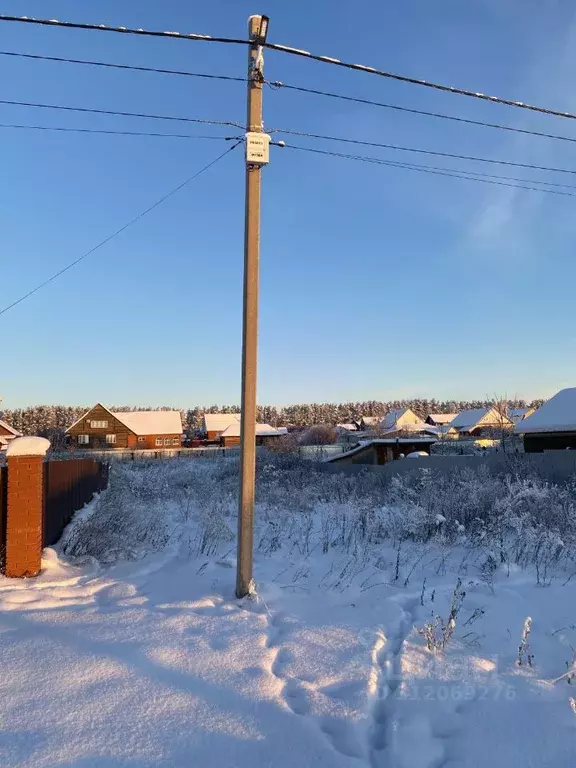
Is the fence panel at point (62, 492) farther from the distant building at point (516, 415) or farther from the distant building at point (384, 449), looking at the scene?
the distant building at point (516, 415)

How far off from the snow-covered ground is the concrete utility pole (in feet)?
3.33

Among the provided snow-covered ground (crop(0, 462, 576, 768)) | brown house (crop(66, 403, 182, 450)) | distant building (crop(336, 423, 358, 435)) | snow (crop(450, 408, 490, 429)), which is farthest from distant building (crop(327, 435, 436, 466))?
distant building (crop(336, 423, 358, 435))

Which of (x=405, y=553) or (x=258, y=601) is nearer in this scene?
(x=258, y=601)

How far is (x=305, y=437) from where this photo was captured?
62.8 m

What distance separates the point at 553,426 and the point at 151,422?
54278 millimetres

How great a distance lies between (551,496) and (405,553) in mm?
5295

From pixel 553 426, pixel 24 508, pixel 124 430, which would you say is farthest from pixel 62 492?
pixel 124 430

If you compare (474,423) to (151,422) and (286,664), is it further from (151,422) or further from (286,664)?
(286,664)

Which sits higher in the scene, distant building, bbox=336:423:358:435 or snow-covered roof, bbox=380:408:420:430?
snow-covered roof, bbox=380:408:420:430

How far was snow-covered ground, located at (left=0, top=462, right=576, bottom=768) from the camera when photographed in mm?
2727

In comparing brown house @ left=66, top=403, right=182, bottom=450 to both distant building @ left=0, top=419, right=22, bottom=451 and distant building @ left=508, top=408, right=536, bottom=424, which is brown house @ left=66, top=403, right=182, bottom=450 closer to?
distant building @ left=0, top=419, right=22, bottom=451

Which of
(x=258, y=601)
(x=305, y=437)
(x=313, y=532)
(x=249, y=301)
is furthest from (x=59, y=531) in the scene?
(x=305, y=437)

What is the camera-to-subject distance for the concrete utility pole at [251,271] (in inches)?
207

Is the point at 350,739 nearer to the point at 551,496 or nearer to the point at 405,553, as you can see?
the point at 405,553
